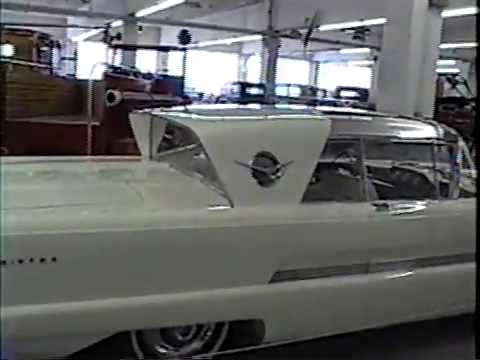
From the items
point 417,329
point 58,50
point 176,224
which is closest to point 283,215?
point 176,224

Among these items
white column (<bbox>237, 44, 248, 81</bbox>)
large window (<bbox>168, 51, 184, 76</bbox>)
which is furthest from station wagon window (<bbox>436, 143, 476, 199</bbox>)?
white column (<bbox>237, 44, 248, 81</bbox>)

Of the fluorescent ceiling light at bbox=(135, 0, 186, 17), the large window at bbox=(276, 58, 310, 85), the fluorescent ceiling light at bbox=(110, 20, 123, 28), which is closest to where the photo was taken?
the fluorescent ceiling light at bbox=(110, 20, 123, 28)

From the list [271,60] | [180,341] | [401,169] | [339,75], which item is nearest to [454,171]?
[401,169]

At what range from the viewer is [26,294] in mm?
2252

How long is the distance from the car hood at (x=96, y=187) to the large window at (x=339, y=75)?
1793cm

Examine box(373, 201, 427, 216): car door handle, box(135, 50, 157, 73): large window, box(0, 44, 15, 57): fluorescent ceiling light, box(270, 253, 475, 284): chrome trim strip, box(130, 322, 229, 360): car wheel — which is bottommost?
box(130, 322, 229, 360): car wheel

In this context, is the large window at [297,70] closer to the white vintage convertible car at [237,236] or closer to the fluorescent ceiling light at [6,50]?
the fluorescent ceiling light at [6,50]

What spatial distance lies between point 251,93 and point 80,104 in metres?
4.57

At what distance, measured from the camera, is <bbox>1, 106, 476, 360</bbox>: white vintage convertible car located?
231cm

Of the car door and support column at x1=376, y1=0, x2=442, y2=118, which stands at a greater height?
support column at x1=376, y1=0, x2=442, y2=118

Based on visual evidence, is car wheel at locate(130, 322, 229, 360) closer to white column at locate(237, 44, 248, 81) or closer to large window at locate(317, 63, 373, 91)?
large window at locate(317, 63, 373, 91)

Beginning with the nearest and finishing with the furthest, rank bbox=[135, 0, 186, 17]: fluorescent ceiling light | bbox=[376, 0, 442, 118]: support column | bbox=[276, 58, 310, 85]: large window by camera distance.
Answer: bbox=[376, 0, 442, 118]: support column, bbox=[135, 0, 186, 17]: fluorescent ceiling light, bbox=[276, 58, 310, 85]: large window

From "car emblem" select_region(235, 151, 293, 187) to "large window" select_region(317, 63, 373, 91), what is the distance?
18.1 m

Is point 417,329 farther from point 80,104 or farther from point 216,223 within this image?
point 80,104
